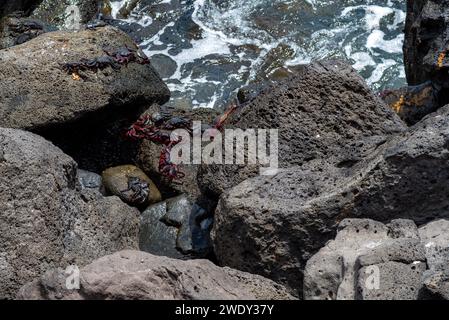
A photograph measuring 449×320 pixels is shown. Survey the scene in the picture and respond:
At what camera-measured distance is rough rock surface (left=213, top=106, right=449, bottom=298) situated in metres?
4.45

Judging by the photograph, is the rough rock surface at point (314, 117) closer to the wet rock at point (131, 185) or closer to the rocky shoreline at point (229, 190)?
the rocky shoreline at point (229, 190)

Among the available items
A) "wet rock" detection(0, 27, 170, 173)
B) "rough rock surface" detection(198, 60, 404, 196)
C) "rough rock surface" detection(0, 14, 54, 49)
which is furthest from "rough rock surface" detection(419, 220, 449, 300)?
"rough rock surface" detection(0, 14, 54, 49)

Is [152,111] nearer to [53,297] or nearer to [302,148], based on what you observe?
[302,148]

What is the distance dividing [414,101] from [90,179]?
2.99 metres

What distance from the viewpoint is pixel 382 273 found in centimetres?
366

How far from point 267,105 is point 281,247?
1333 millimetres

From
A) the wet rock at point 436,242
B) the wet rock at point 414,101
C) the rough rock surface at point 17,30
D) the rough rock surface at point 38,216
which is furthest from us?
the rough rock surface at point 17,30

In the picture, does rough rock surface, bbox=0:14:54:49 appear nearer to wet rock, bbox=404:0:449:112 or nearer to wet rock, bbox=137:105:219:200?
wet rock, bbox=137:105:219:200

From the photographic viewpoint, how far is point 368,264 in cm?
369

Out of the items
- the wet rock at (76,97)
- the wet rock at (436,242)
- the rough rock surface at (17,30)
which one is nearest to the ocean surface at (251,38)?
the rough rock surface at (17,30)

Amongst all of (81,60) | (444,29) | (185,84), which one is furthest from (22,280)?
(185,84)

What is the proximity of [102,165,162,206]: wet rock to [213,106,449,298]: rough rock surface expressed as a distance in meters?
1.86

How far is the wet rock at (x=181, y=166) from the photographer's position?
269 inches

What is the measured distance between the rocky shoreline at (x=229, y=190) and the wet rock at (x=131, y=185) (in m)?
0.01
